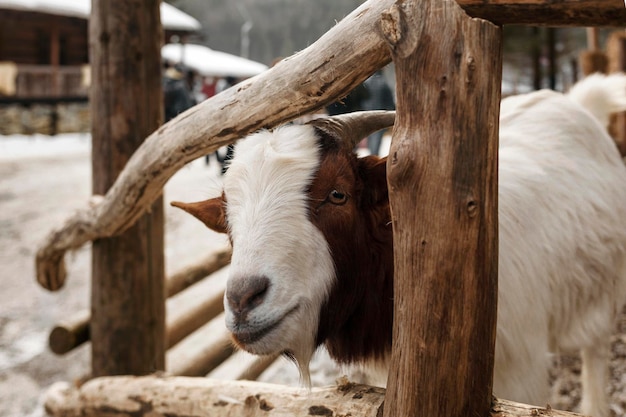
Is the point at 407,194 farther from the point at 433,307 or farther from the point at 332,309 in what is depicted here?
the point at 332,309

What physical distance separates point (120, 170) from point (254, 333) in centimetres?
193

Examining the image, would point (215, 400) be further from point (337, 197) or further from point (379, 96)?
point (379, 96)

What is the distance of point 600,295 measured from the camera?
283 centimetres

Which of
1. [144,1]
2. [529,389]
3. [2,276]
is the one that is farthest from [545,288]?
[2,276]

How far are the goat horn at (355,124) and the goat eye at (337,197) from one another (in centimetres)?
18

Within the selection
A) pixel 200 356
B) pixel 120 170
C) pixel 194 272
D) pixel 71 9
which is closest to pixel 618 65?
pixel 194 272

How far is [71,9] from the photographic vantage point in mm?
18219

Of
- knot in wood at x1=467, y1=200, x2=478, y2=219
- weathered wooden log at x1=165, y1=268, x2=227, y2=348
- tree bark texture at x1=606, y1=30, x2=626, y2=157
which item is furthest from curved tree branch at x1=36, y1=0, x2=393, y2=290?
tree bark texture at x1=606, y1=30, x2=626, y2=157

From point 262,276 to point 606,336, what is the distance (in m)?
2.18

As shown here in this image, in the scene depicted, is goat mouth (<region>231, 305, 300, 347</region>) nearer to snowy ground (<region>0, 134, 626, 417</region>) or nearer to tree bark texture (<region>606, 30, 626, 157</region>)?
snowy ground (<region>0, 134, 626, 417</region>)

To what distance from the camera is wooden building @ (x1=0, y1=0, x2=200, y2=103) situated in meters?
17.5

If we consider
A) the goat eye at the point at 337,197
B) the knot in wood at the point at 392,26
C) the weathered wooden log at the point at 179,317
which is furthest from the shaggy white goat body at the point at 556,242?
the weathered wooden log at the point at 179,317

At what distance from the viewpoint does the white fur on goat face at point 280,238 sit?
1604 mm

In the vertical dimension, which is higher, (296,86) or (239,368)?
(296,86)
